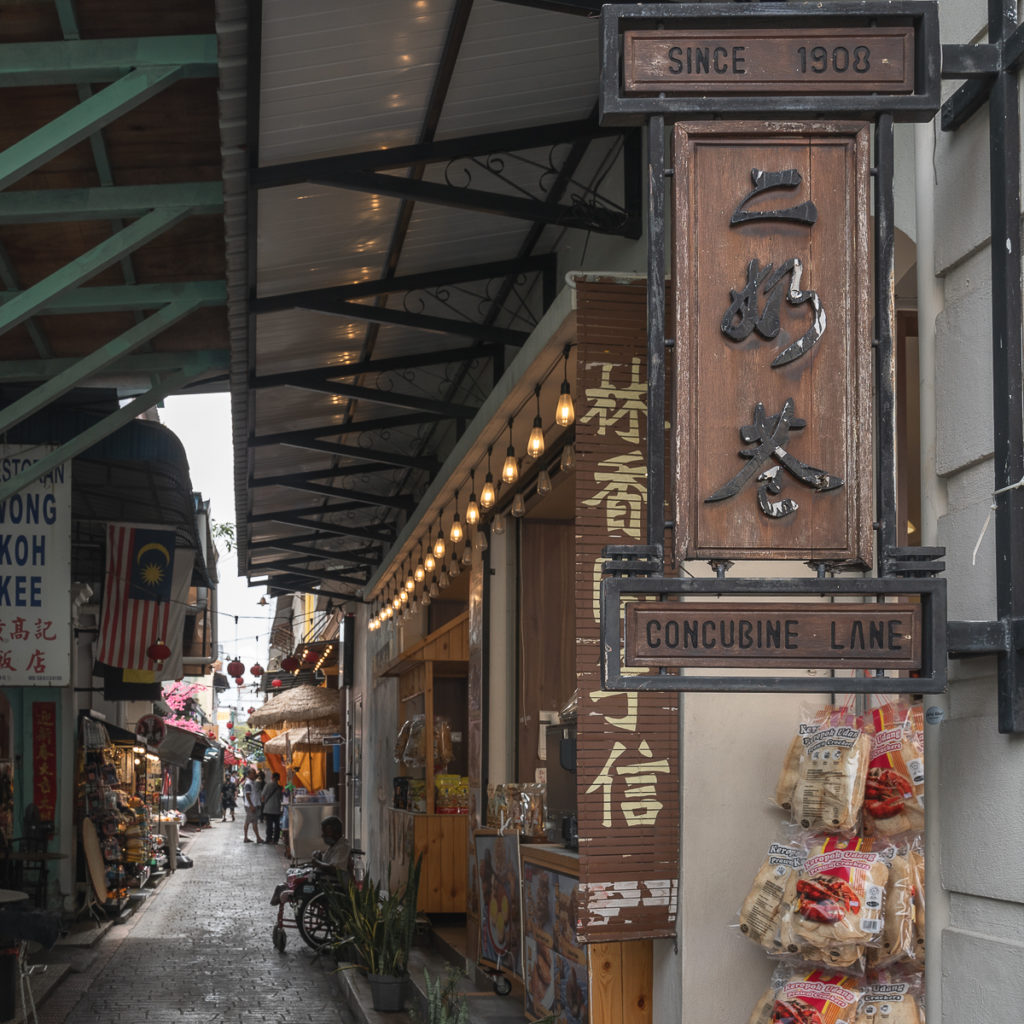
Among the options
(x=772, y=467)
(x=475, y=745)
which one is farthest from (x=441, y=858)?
(x=772, y=467)

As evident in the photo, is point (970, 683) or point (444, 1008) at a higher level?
point (970, 683)

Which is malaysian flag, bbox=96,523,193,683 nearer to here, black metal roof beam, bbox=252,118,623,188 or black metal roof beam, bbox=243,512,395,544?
black metal roof beam, bbox=243,512,395,544

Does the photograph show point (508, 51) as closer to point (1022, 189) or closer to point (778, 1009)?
point (1022, 189)

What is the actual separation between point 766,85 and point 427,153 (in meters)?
4.15

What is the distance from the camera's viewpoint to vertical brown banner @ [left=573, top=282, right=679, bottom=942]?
21.6 ft

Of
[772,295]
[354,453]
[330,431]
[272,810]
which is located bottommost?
[272,810]

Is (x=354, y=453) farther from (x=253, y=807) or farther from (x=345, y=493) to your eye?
(x=253, y=807)

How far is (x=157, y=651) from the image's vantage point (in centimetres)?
1794

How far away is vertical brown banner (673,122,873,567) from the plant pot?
26.6 ft

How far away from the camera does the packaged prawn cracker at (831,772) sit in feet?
17.4

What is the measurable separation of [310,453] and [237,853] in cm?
2069

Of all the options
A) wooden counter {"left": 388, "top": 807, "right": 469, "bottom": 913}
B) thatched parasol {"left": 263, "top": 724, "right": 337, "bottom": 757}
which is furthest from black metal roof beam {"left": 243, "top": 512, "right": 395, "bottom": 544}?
thatched parasol {"left": 263, "top": 724, "right": 337, "bottom": 757}

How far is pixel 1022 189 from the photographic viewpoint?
3.73 meters

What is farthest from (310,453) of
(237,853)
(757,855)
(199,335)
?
(237,853)
